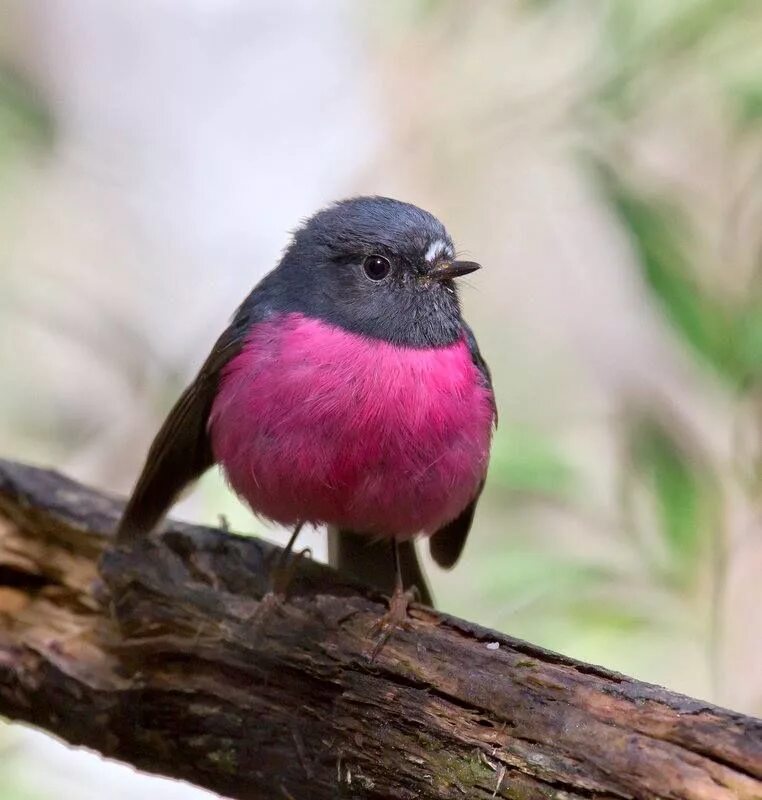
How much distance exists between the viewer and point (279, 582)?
3227 mm

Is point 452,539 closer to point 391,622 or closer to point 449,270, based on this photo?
point 391,622

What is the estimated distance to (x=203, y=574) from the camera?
335 cm

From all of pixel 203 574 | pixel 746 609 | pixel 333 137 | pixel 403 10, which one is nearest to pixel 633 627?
pixel 746 609

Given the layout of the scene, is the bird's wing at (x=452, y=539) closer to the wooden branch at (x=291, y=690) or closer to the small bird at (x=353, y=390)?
the small bird at (x=353, y=390)

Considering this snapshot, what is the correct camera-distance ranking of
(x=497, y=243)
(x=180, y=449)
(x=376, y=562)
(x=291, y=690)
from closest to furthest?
(x=291, y=690)
(x=180, y=449)
(x=376, y=562)
(x=497, y=243)

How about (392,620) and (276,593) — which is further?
(276,593)

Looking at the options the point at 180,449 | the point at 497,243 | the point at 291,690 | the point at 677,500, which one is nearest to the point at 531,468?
the point at 677,500

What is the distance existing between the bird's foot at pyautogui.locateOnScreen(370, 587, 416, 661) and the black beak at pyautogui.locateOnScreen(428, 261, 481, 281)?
93 cm

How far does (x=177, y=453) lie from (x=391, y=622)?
1.01 m

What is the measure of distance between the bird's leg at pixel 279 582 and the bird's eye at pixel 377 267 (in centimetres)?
77

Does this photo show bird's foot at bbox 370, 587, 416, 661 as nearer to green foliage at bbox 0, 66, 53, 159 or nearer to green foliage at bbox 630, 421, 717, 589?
green foliage at bbox 630, 421, 717, 589

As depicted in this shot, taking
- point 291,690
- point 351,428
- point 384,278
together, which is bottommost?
point 291,690

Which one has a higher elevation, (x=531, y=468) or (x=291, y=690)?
(x=531, y=468)

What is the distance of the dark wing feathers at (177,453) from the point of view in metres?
3.24
